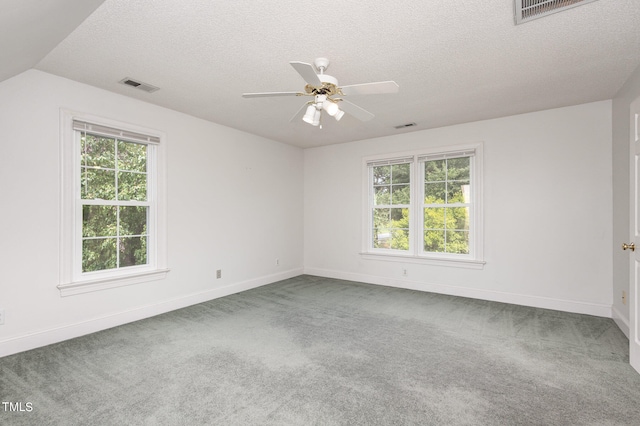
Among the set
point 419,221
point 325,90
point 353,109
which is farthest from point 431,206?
point 325,90

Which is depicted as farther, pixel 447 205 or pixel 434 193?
pixel 434 193

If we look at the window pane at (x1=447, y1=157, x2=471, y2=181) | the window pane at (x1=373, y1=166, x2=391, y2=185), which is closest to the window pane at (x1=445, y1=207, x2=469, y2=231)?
the window pane at (x1=447, y1=157, x2=471, y2=181)

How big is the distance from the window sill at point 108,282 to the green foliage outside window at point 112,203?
16cm

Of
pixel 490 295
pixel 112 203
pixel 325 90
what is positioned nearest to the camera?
pixel 325 90

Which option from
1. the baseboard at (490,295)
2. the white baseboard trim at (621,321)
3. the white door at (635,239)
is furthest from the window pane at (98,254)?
the white baseboard trim at (621,321)

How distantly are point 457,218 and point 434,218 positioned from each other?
33 cm

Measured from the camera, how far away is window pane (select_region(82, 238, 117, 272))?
3285 millimetres

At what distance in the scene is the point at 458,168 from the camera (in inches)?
186

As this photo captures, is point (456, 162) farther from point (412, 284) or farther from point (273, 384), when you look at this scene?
point (273, 384)

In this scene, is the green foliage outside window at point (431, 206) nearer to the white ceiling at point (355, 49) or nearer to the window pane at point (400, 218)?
the window pane at point (400, 218)

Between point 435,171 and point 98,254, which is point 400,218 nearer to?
point 435,171

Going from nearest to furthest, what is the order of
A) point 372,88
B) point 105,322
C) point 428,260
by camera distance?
point 372,88 → point 105,322 → point 428,260

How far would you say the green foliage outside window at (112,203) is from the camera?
330 centimetres

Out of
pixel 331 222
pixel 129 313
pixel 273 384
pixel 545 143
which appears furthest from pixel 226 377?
pixel 545 143
